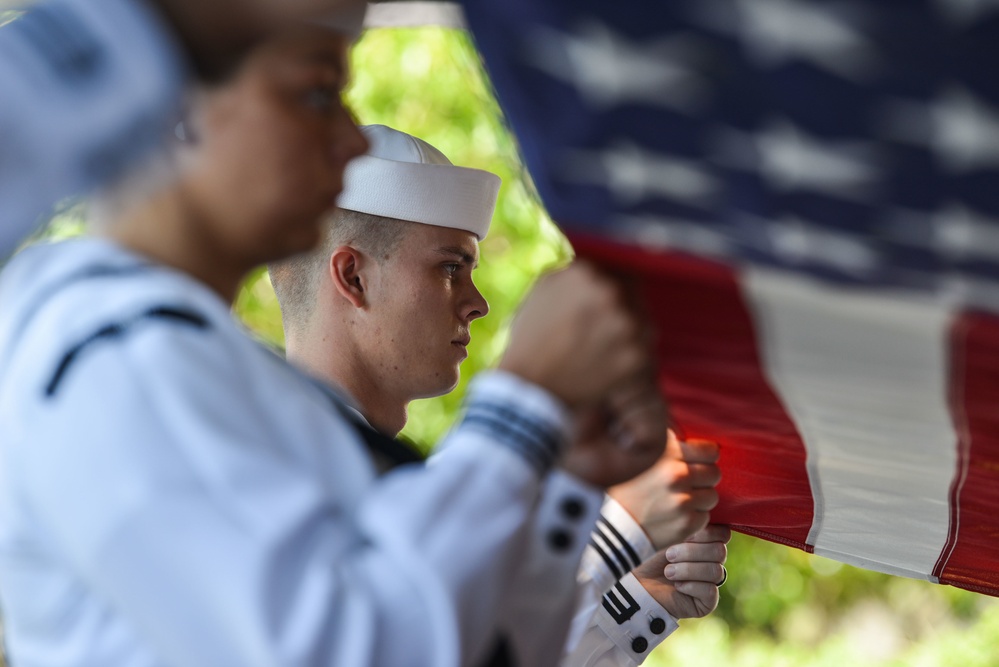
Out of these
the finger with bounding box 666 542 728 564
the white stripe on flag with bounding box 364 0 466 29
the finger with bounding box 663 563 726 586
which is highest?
the white stripe on flag with bounding box 364 0 466 29

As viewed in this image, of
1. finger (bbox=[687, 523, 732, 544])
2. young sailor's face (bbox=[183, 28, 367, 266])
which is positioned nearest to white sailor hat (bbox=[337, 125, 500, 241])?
finger (bbox=[687, 523, 732, 544])

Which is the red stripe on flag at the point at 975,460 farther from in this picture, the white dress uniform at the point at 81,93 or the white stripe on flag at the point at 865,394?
the white dress uniform at the point at 81,93

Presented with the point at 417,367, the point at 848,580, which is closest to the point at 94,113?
the point at 417,367

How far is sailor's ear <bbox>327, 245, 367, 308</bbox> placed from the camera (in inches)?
97.3

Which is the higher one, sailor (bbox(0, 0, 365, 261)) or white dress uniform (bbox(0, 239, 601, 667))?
sailor (bbox(0, 0, 365, 261))

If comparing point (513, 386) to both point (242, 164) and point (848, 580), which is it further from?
point (848, 580)

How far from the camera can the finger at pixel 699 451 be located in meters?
1.64

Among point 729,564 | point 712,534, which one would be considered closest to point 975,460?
point 712,534

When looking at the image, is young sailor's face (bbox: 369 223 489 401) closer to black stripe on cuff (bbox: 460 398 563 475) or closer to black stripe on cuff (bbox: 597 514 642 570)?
black stripe on cuff (bbox: 597 514 642 570)

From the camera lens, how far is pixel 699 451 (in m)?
1.65

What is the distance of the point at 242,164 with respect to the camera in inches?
44.0

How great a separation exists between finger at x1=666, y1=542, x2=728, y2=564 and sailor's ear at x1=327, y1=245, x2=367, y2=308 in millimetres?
851

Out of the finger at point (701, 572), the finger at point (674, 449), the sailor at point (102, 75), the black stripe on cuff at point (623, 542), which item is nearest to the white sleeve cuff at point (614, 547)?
the black stripe on cuff at point (623, 542)

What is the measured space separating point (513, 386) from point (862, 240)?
360 millimetres
